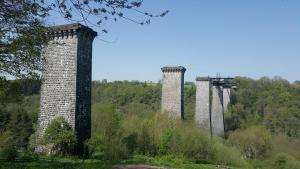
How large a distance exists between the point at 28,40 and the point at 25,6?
12.1 ft

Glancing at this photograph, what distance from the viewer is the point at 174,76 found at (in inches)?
1449

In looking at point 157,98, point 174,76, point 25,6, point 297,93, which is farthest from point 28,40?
point 297,93

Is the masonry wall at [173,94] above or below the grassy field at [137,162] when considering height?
above

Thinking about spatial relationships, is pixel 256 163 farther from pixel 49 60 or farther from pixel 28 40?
Answer: pixel 28 40

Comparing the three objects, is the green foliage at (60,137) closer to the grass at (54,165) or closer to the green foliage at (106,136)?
the green foliage at (106,136)

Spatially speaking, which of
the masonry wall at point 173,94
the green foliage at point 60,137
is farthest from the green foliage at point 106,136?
the masonry wall at point 173,94

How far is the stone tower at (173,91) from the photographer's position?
36156mm

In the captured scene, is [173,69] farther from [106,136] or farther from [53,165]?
[53,165]

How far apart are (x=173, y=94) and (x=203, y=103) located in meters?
8.15

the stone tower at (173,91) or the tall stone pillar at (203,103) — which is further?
the tall stone pillar at (203,103)

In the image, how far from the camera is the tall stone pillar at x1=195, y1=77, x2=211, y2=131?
4356 centimetres

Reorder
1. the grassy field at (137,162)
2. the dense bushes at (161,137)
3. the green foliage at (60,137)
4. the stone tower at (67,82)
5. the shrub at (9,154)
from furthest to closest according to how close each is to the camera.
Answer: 1. the dense bushes at (161,137)
2. the stone tower at (67,82)
3. the green foliage at (60,137)
4. the shrub at (9,154)
5. the grassy field at (137,162)

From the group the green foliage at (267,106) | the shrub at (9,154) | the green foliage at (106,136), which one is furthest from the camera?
the green foliage at (267,106)

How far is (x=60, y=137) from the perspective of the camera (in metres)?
23.9
